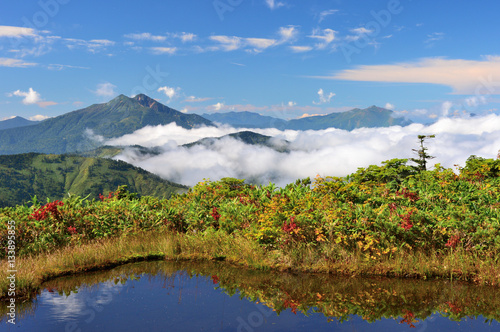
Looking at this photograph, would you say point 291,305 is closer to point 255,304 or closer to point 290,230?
point 255,304

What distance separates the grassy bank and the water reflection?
0.68m

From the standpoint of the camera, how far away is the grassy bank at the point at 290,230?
991 cm

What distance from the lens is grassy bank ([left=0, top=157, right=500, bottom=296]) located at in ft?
32.5

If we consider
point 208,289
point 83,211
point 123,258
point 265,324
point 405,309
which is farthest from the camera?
point 83,211

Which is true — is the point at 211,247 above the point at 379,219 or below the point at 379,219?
below

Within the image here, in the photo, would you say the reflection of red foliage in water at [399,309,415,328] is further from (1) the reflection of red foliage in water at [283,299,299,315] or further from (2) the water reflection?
(1) the reflection of red foliage in water at [283,299,299,315]

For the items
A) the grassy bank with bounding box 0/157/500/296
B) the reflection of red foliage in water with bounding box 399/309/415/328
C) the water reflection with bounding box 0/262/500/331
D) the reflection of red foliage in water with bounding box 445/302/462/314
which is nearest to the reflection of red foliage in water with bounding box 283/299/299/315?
the water reflection with bounding box 0/262/500/331

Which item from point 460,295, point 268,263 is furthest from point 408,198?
point 268,263

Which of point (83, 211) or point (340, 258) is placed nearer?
point (340, 258)

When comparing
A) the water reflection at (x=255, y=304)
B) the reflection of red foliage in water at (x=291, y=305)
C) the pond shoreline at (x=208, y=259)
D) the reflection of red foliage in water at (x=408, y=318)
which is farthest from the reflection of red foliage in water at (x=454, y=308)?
the reflection of red foliage in water at (x=291, y=305)

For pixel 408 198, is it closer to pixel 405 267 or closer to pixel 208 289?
pixel 405 267

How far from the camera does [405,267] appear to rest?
9766 millimetres

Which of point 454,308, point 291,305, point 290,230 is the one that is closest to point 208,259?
point 290,230

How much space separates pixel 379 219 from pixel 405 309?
9.76ft
